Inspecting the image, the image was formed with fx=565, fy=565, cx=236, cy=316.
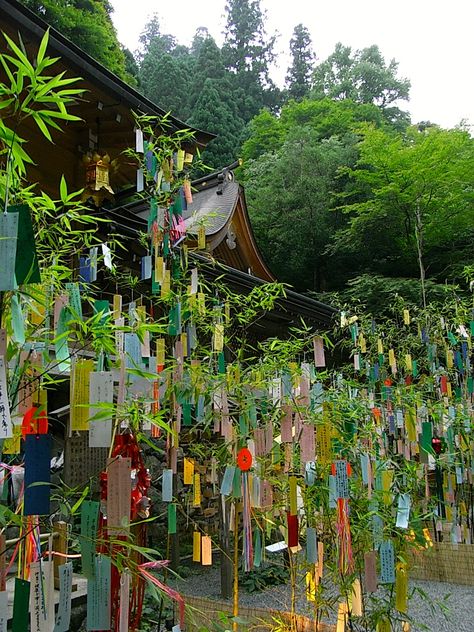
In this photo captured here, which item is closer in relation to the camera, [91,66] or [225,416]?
[225,416]

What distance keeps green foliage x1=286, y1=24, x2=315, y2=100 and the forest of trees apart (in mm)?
117

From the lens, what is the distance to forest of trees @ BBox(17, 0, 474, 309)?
13.0m

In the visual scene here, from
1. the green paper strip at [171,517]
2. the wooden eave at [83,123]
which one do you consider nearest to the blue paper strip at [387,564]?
the green paper strip at [171,517]

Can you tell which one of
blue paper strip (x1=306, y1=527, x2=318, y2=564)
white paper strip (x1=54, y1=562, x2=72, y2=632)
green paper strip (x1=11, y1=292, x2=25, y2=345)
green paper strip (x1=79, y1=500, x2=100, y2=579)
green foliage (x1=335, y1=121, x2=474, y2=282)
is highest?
green foliage (x1=335, y1=121, x2=474, y2=282)

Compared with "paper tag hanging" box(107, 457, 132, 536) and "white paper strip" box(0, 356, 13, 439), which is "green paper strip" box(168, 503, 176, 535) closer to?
"paper tag hanging" box(107, 457, 132, 536)

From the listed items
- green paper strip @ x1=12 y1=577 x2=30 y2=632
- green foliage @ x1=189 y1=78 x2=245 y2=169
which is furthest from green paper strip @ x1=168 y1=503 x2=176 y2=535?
green foliage @ x1=189 y1=78 x2=245 y2=169

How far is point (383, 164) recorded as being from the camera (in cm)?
1332

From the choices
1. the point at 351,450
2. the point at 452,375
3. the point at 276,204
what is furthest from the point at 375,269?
the point at 351,450

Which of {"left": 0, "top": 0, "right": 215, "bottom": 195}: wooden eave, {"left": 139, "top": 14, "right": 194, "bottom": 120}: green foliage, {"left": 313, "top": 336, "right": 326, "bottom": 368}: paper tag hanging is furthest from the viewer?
{"left": 139, "top": 14, "right": 194, "bottom": 120}: green foliage

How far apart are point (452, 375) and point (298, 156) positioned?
435 inches

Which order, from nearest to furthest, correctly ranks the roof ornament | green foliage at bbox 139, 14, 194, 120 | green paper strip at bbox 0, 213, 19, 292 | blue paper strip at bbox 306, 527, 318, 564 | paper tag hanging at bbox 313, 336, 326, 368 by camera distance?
green paper strip at bbox 0, 213, 19, 292 < blue paper strip at bbox 306, 527, 318, 564 < paper tag hanging at bbox 313, 336, 326, 368 < the roof ornament < green foliage at bbox 139, 14, 194, 120

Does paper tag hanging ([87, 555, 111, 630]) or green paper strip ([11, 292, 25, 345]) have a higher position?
green paper strip ([11, 292, 25, 345])

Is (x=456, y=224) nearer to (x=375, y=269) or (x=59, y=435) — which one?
(x=375, y=269)

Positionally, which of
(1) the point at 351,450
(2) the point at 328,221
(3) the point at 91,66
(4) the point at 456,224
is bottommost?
(1) the point at 351,450
